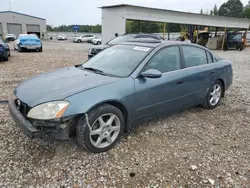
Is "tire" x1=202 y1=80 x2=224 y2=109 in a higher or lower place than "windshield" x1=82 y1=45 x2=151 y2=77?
lower

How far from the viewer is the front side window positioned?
320 cm

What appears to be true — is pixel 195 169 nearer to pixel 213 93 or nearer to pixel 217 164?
pixel 217 164

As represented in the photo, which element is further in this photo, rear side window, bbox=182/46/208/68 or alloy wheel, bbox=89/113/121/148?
rear side window, bbox=182/46/208/68

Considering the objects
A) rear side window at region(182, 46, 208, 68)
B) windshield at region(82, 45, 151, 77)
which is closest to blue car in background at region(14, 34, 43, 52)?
windshield at region(82, 45, 151, 77)

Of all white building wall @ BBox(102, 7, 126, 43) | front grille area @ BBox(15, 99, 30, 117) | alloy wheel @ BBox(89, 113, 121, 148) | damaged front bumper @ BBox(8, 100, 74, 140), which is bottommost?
alloy wheel @ BBox(89, 113, 121, 148)

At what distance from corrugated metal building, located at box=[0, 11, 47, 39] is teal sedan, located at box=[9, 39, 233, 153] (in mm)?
47552

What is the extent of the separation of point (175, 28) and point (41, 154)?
49118 mm

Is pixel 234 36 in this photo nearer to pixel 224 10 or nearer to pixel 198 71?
pixel 198 71

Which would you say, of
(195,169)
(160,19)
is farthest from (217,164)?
(160,19)

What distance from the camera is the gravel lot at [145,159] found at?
7.45ft

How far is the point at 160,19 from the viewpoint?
56.9 ft

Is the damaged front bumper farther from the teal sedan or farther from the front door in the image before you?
the front door

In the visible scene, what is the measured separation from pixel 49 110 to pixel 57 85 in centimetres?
50

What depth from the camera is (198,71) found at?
12.4 ft
